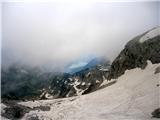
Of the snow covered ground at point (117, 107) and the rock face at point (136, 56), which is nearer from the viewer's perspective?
the snow covered ground at point (117, 107)

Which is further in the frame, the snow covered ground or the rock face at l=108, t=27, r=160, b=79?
the rock face at l=108, t=27, r=160, b=79

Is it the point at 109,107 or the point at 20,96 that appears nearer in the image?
the point at 109,107

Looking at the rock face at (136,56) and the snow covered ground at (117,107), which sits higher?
the rock face at (136,56)

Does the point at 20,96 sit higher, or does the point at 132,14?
the point at 132,14

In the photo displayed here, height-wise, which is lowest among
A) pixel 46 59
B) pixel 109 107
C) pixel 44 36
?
pixel 109 107

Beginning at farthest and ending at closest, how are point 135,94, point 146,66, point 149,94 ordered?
point 146,66 → point 135,94 → point 149,94

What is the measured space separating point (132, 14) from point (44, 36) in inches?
138

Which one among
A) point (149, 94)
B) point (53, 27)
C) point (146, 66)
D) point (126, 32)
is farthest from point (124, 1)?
point (146, 66)

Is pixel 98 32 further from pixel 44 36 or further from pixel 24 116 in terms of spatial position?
pixel 24 116

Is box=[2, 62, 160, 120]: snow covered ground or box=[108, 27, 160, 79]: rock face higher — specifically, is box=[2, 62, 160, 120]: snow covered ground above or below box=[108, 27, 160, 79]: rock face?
below

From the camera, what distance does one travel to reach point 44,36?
38.6 ft

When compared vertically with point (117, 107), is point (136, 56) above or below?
above

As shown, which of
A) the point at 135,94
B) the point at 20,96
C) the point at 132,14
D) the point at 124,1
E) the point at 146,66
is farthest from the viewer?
the point at 146,66

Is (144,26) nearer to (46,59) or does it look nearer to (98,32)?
(98,32)
